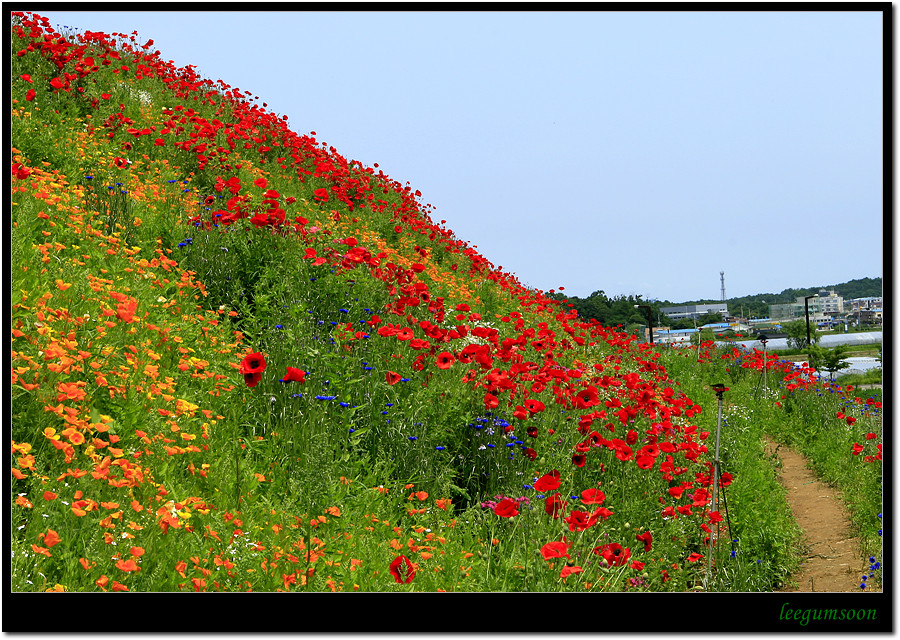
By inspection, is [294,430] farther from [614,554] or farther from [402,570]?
[614,554]

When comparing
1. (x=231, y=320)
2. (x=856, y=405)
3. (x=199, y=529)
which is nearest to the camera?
(x=199, y=529)

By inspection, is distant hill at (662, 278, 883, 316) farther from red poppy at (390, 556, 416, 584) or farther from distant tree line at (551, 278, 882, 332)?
red poppy at (390, 556, 416, 584)

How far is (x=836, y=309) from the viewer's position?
3141 millimetres

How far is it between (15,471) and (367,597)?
1210 mm

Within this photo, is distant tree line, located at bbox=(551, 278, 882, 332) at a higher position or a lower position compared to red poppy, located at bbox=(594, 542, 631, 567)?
higher

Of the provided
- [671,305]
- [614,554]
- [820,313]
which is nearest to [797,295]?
[820,313]

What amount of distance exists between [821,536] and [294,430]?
3.34 m

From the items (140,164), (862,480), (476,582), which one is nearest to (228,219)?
(140,164)

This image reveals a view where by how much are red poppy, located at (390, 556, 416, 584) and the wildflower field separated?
0.01 m

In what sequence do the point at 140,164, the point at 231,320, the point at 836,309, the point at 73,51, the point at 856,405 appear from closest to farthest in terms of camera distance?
the point at 836,309 < the point at 231,320 < the point at 140,164 < the point at 856,405 < the point at 73,51

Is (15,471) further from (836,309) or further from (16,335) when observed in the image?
(836,309)

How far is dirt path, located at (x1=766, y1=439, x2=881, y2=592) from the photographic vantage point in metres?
3.71

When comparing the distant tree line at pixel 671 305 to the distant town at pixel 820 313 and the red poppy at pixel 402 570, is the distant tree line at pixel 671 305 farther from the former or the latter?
the red poppy at pixel 402 570

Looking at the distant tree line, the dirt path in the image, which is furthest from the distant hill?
the dirt path
